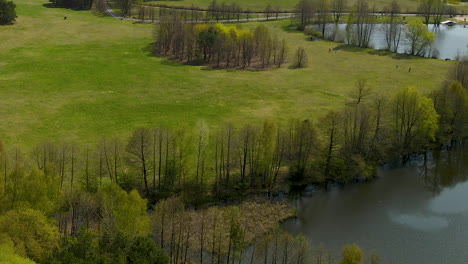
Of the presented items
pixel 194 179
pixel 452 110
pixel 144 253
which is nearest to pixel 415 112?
pixel 452 110

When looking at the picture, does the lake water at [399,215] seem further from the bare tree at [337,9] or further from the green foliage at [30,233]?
the bare tree at [337,9]

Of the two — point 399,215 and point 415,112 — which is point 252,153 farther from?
point 415,112

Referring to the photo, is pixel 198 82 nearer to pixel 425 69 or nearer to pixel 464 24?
pixel 425 69

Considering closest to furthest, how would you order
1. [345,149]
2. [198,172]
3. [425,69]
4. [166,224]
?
[166,224]
[198,172]
[345,149]
[425,69]

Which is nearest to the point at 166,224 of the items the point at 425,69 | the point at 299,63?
the point at 299,63

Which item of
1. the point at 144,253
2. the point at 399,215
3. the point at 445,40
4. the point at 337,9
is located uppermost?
the point at 337,9

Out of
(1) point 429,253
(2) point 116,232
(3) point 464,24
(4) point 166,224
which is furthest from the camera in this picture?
(3) point 464,24
